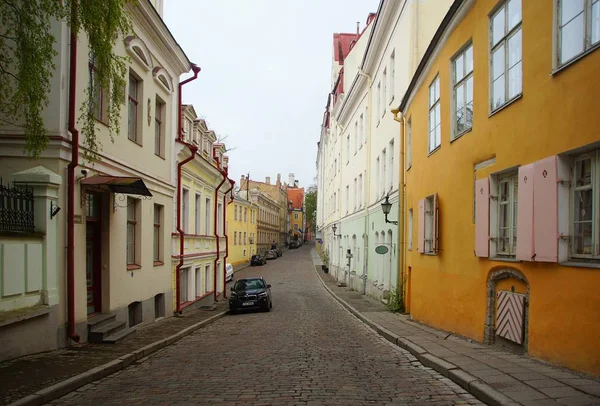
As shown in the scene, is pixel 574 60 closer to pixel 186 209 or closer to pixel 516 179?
pixel 516 179

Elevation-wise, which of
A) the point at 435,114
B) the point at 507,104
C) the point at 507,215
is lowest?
the point at 507,215

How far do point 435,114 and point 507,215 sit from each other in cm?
488

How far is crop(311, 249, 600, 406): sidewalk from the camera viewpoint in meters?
5.62

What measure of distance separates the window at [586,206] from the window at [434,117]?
5700 millimetres

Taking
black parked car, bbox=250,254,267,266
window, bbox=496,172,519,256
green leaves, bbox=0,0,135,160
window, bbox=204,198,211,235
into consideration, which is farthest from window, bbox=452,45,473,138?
black parked car, bbox=250,254,267,266

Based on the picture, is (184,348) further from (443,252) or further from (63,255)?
(443,252)

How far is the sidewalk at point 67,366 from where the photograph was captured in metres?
6.41

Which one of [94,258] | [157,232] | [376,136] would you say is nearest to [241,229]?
[376,136]

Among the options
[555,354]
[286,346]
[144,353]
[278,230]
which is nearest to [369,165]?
[286,346]

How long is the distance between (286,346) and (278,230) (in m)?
78.3

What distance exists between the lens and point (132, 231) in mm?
13594

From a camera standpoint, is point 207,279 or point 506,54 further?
point 207,279

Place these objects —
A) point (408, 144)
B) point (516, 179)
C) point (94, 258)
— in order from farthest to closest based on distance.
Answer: point (408, 144) < point (94, 258) < point (516, 179)

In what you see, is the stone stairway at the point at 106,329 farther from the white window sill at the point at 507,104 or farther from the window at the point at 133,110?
the white window sill at the point at 507,104
